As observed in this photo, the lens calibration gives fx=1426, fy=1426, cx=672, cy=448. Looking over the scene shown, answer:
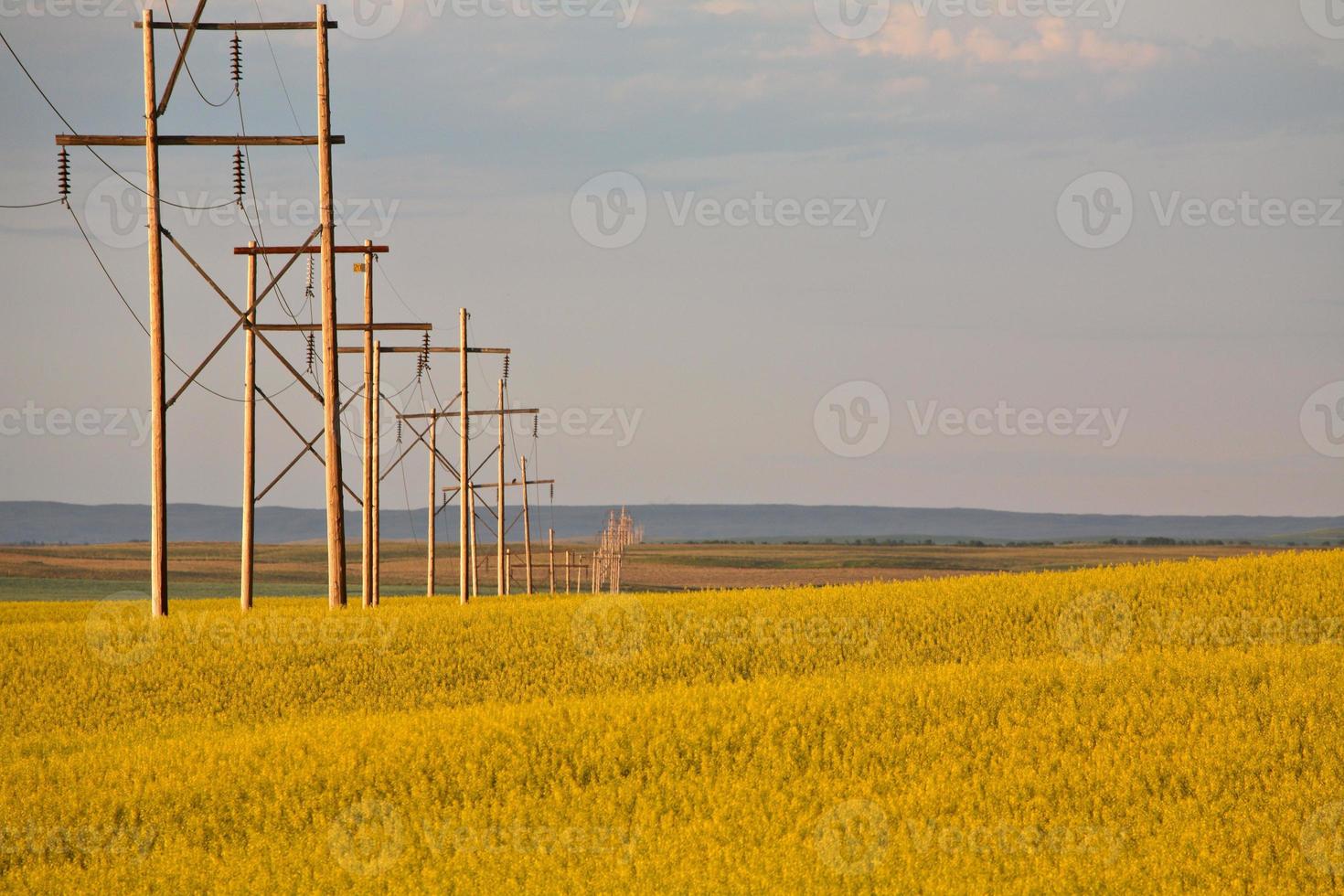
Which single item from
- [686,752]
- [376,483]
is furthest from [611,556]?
[686,752]

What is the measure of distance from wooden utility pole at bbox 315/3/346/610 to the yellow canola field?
2.59m

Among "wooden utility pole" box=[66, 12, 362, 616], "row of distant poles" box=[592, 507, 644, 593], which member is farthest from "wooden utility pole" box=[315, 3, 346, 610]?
"row of distant poles" box=[592, 507, 644, 593]

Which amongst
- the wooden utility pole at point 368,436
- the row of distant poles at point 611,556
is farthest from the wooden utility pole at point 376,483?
the row of distant poles at point 611,556

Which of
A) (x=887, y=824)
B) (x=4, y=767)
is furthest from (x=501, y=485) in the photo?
(x=887, y=824)

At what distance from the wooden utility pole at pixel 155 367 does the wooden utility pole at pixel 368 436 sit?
472 inches

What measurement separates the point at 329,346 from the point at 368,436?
1362 centimetres

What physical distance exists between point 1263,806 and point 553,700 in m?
11.1

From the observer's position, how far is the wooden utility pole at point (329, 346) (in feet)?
104

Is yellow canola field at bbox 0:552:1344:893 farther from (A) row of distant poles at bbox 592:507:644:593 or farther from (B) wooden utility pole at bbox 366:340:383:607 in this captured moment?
(A) row of distant poles at bbox 592:507:644:593

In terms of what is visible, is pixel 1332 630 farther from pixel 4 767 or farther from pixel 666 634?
pixel 4 767

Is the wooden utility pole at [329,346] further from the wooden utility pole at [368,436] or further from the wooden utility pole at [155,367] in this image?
the wooden utility pole at [368,436]

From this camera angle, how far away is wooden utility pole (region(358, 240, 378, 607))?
43312 mm

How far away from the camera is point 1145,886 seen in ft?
47.3

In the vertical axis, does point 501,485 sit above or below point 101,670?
above
